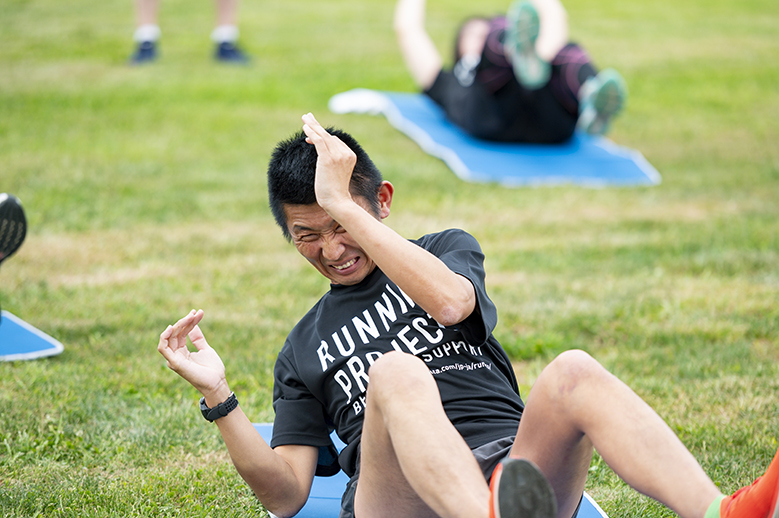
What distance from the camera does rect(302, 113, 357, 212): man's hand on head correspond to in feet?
6.63

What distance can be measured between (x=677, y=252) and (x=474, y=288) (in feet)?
11.2

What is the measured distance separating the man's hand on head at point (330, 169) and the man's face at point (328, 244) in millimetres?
162

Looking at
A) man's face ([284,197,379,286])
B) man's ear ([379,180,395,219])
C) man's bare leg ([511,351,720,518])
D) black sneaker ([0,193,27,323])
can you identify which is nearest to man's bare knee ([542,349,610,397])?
man's bare leg ([511,351,720,518])

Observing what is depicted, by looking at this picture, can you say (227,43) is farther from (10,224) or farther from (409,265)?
(409,265)

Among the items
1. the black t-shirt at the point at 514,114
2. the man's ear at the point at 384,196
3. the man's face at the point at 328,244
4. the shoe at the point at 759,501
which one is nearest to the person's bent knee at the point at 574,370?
the shoe at the point at 759,501

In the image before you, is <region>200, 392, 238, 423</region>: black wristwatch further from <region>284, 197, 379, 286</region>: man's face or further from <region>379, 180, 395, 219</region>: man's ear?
<region>379, 180, 395, 219</region>: man's ear

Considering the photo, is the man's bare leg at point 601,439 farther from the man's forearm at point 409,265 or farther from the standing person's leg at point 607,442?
the man's forearm at point 409,265

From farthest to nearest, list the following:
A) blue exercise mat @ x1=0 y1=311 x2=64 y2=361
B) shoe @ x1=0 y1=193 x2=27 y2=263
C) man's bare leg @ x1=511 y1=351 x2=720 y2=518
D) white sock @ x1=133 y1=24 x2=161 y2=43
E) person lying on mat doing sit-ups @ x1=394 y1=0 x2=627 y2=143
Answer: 1. white sock @ x1=133 y1=24 x2=161 y2=43
2. person lying on mat doing sit-ups @ x1=394 y1=0 x2=627 y2=143
3. blue exercise mat @ x1=0 y1=311 x2=64 y2=361
4. shoe @ x1=0 y1=193 x2=27 y2=263
5. man's bare leg @ x1=511 y1=351 x2=720 y2=518

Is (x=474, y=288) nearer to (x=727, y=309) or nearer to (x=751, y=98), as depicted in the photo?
(x=727, y=309)

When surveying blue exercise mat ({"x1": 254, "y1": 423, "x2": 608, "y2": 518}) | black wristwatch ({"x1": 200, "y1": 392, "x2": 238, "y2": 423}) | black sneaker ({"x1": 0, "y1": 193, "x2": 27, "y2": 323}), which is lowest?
blue exercise mat ({"x1": 254, "y1": 423, "x2": 608, "y2": 518})

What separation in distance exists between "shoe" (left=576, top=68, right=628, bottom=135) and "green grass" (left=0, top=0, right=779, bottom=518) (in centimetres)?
63

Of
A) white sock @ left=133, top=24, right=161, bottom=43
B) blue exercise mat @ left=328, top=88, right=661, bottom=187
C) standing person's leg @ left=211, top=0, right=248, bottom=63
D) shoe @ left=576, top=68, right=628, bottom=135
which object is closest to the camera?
shoe @ left=576, top=68, right=628, bottom=135

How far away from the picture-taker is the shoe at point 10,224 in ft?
10.9

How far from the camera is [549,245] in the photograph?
531 centimetres
